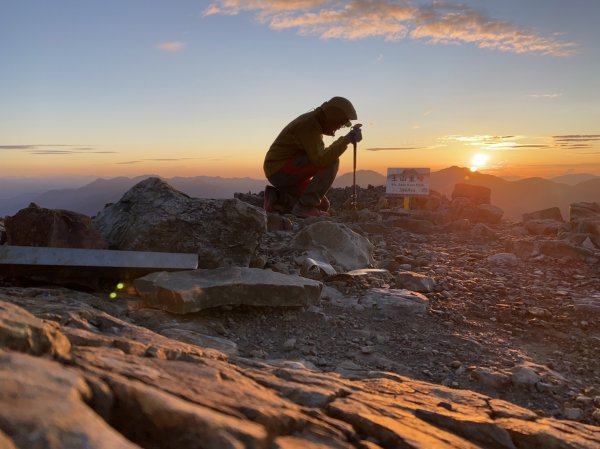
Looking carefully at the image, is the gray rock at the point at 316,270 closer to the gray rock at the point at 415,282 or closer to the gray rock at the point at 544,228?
the gray rock at the point at 415,282

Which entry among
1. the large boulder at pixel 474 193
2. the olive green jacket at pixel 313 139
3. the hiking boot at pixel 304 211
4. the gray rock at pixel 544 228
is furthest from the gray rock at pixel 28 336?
the large boulder at pixel 474 193

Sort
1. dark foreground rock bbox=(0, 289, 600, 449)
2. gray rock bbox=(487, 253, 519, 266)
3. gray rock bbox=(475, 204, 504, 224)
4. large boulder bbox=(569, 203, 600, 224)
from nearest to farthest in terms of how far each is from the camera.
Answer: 1. dark foreground rock bbox=(0, 289, 600, 449)
2. gray rock bbox=(487, 253, 519, 266)
3. large boulder bbox=(569, 203, 600, 224)
4. gray rock bbox=(475, 204, 504, 224)

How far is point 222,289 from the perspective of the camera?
4.27 meters

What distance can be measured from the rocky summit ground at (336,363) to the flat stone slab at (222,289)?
116mm

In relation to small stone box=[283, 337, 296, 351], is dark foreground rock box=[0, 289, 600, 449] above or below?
above

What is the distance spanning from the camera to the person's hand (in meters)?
7.98

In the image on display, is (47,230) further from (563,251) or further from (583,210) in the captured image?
(583,210)

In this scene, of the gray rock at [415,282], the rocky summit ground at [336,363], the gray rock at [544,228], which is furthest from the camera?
the gray rock at [544,228]

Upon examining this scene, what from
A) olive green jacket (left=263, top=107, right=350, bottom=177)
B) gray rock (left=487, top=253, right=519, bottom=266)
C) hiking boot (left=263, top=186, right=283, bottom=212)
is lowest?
gray rock (left=487, top=253, right=519, bottom=266)

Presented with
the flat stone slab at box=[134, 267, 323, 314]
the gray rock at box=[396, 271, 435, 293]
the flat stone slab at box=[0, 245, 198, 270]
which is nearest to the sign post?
the gray rock at box=[396, 271, 435, 293]

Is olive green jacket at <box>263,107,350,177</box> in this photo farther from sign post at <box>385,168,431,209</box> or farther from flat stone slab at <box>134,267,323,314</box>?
sign post at <box>385,168,431,209</box>

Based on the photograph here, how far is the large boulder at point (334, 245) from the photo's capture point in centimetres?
668

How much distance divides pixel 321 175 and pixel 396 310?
13.1 feet

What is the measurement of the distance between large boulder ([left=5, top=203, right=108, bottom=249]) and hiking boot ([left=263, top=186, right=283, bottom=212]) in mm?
4383
